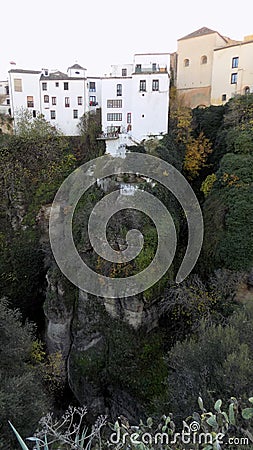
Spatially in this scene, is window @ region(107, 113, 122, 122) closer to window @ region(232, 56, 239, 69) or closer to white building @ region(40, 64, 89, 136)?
white building @ region(40, 64, 89, 136)

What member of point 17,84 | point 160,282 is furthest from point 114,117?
point 160,282

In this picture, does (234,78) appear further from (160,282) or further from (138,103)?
(160,282)

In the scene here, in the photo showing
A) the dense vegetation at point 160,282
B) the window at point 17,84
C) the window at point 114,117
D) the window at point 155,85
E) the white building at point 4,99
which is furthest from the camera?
the white building at point 4,99

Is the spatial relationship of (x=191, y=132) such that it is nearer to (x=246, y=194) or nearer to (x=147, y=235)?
(x=246, y=194)

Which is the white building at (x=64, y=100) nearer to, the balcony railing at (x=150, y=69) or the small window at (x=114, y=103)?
the small window at (x=114, y=103)

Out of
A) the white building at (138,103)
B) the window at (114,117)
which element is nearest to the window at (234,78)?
the white building at (138,103)

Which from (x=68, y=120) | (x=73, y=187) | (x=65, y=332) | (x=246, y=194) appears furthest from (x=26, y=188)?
(x=246, y=194)
